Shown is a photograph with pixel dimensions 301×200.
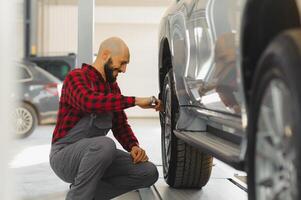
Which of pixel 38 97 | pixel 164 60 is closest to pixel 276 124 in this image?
pixel 164 60

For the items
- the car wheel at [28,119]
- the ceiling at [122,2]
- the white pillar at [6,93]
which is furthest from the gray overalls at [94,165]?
the ceiling at [122,2]

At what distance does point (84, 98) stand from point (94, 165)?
1.21ft

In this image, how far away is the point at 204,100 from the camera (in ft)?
9.22

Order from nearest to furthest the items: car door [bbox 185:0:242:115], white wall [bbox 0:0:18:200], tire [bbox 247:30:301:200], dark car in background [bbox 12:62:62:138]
Result: white wall [bbox 0:0:18:200] → tire [bbox 247:30:301:200] → car door [bbox 185:0:242:115] → dark car in background [bbox 12:62:62:138]

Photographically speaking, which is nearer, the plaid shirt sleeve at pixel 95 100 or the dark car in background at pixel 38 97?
the plaid shirt sleeve at pixel 95 100

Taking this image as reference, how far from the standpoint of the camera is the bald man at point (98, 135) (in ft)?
9.48

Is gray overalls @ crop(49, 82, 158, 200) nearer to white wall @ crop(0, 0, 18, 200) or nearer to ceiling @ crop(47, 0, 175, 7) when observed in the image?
white wall @ crop(0, 0, 18, 200)

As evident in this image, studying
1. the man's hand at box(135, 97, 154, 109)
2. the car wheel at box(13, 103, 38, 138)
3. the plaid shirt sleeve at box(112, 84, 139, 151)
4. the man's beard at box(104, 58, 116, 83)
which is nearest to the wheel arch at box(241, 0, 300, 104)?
the man's hand at box(135, 97, 154, 109)

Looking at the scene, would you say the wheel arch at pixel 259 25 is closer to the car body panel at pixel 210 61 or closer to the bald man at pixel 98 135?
the car body panel at pixel 210 61

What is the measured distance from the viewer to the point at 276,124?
1597mm

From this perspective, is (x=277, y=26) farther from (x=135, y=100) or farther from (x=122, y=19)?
(x=122, y=19)

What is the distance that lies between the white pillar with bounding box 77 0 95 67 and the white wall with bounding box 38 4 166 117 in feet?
27.4

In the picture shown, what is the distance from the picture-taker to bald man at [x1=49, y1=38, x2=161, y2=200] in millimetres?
2891

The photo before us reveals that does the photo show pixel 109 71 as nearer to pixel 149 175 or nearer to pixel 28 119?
pixel 149 175
